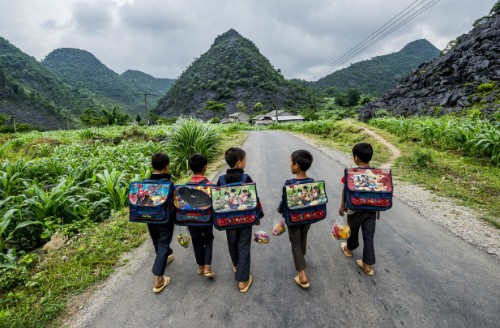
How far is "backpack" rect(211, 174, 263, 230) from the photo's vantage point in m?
2.38

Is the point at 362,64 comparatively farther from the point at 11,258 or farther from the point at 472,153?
the point at 11,258

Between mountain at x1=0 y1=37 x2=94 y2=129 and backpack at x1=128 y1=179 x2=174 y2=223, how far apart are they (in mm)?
62839

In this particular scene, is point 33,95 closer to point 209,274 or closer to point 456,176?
point 209,274

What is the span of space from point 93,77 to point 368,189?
438 ft

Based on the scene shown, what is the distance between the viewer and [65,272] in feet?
9.09

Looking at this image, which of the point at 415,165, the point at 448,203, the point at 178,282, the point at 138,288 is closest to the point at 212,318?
the point at 178,282

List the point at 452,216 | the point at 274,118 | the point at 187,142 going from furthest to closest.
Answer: the point at 274,118
the point at 187,142
the point at 452,216

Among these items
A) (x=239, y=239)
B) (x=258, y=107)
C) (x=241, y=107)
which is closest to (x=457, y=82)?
(x=239, y=239)

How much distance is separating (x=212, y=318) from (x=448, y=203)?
473 centimetres

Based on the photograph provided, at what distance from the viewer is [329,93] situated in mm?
90938

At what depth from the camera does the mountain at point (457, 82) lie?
19.1 metres

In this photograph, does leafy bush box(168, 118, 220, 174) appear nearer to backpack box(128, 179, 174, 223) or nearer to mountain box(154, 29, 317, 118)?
backpack box(128, 179, 174, 223)

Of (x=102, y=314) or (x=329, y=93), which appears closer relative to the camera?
(x=102, y=314)

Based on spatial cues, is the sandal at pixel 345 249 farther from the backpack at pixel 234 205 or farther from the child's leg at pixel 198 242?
the child's leg at pixel 198 242
